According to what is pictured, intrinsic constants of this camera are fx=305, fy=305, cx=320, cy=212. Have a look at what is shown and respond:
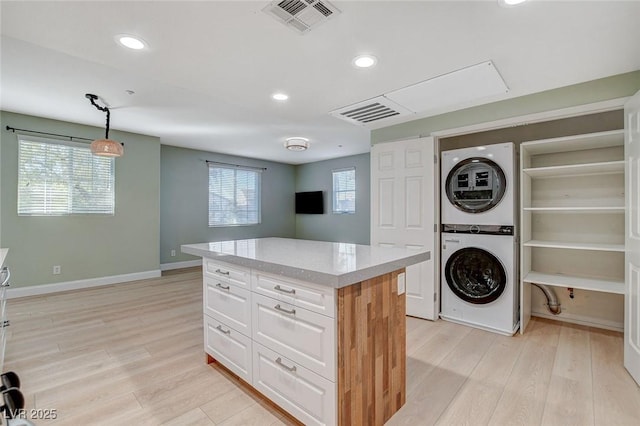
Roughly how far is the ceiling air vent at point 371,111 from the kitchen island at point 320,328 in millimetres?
1708

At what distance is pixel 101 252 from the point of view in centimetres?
488

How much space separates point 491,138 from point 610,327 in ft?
7.64

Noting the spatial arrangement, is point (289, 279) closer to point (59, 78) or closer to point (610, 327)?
point (59, 78)

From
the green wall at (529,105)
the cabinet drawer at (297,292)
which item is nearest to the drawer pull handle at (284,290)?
the cabinet drawer at (297,292)

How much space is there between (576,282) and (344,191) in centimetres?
516

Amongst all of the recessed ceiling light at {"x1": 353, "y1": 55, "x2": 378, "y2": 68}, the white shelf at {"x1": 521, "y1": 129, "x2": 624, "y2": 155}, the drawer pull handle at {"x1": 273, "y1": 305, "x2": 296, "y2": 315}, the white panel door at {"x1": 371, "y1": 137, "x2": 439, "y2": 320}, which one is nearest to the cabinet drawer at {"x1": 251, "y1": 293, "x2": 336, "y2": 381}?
the drawer pull handle at {"x1": 273, "y1": 305, "x2": 296, "y2": 315}

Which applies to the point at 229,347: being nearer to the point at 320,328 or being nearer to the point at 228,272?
the point at 228,272

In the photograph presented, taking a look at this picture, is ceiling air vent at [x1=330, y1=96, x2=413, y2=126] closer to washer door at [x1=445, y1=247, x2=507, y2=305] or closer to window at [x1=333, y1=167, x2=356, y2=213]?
washer door at [x1=445, y1=247, x2=507, y2=305]

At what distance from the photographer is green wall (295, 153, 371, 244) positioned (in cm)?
710

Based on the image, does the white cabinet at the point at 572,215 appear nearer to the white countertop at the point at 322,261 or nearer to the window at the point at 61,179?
the white countertop at the point at 322,261

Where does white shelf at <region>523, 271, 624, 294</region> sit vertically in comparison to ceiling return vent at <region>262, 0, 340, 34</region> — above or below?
below

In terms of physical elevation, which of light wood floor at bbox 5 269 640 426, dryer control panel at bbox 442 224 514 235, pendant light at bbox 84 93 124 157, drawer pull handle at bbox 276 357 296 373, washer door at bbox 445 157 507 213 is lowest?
light wood floor at bbox 5 269 640 426

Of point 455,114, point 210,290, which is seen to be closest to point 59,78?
point 210,290

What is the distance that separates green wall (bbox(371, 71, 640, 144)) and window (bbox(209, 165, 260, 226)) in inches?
176
